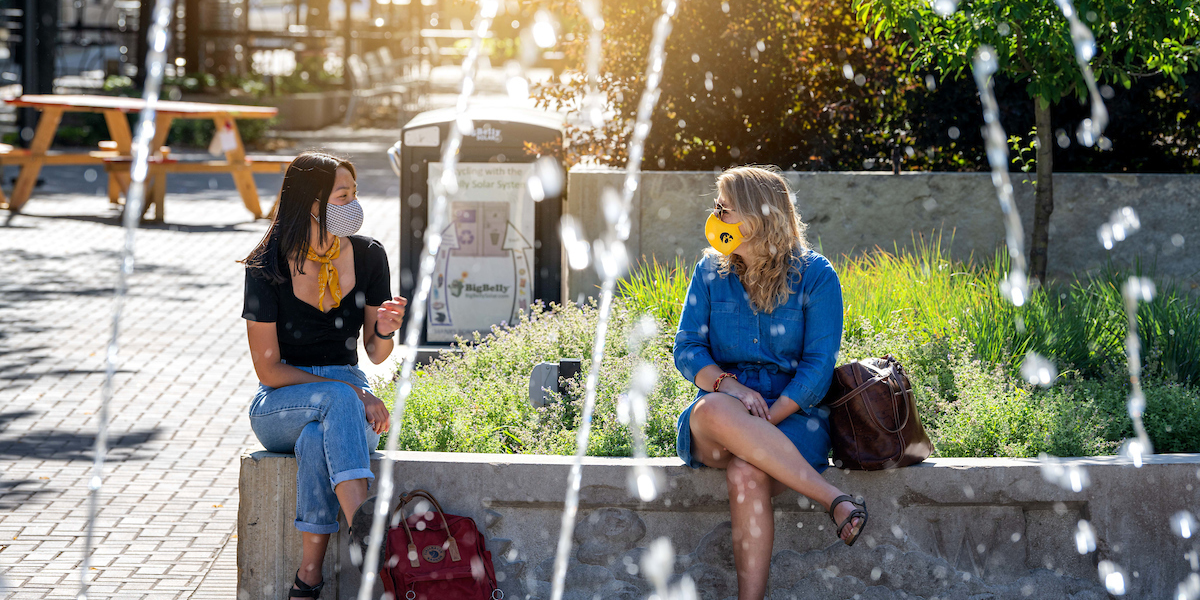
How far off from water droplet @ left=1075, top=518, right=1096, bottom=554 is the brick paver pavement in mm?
2744

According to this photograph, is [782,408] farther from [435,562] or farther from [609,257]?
[609,257]

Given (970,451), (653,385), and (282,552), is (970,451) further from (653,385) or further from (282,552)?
(282,552)

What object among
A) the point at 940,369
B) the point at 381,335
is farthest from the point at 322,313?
the point at 940,369

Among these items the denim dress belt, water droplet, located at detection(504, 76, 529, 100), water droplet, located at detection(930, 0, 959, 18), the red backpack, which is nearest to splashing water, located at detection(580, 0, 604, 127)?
water droplet, located at detection(930, 0, 959, 18)

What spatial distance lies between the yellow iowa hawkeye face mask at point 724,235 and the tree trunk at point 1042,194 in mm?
2524

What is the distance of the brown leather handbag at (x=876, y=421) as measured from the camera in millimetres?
3631

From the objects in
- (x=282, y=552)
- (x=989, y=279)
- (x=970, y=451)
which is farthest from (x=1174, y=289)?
(x=282, y=552)

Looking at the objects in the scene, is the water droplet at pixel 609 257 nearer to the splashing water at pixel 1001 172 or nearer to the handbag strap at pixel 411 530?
the splashing water at pixel 1001 172

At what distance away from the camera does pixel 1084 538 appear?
3.81 metres

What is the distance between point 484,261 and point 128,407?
2.05 m

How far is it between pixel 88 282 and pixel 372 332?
617cm

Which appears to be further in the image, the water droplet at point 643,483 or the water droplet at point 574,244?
the water droplet at point 574,244

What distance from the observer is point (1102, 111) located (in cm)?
686

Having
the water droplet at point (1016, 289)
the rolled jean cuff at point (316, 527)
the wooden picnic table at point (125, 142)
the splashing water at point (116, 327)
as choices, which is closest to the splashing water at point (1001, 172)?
the water droplet at point (1016, 289)
